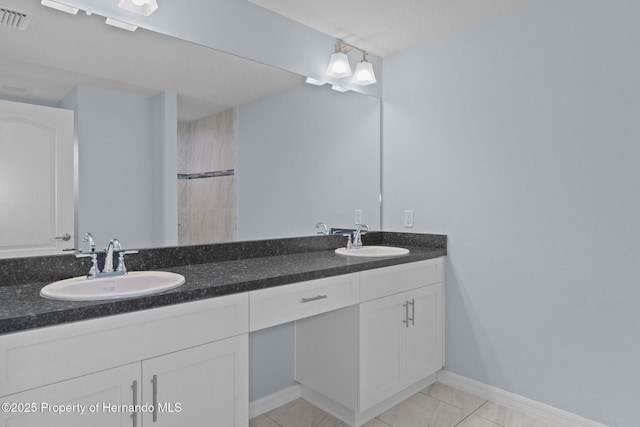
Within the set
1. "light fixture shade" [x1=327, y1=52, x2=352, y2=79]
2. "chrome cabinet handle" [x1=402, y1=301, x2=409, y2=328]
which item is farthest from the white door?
"chrome cabinet handle" [x1=402, y1=301, x2=409, y2=328]

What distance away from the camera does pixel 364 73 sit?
251 cm

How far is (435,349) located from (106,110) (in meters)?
2.16

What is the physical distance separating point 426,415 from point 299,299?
105 centimetres

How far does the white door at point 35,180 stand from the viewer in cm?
137

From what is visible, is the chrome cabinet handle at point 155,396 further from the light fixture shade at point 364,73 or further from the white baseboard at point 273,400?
the light fixture shade at point 364,73

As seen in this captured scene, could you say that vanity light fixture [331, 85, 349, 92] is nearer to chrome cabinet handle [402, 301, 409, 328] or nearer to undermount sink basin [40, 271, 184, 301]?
chrome cabinet handle [402, 301, 409, 328]

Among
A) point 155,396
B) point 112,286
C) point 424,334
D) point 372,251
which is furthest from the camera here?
point 372,251

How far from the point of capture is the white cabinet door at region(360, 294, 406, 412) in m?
1.95

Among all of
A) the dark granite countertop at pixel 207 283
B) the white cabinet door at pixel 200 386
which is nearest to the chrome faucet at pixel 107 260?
the dark granite countertop at pixel 207 283

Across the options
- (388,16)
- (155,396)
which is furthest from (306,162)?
(155,396)

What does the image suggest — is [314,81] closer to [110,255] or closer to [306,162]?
[306,162]

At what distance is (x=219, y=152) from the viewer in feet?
6.52

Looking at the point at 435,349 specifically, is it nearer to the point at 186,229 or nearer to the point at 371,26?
the point at 186,229

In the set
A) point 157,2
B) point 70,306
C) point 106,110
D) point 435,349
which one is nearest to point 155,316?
point 70,306
